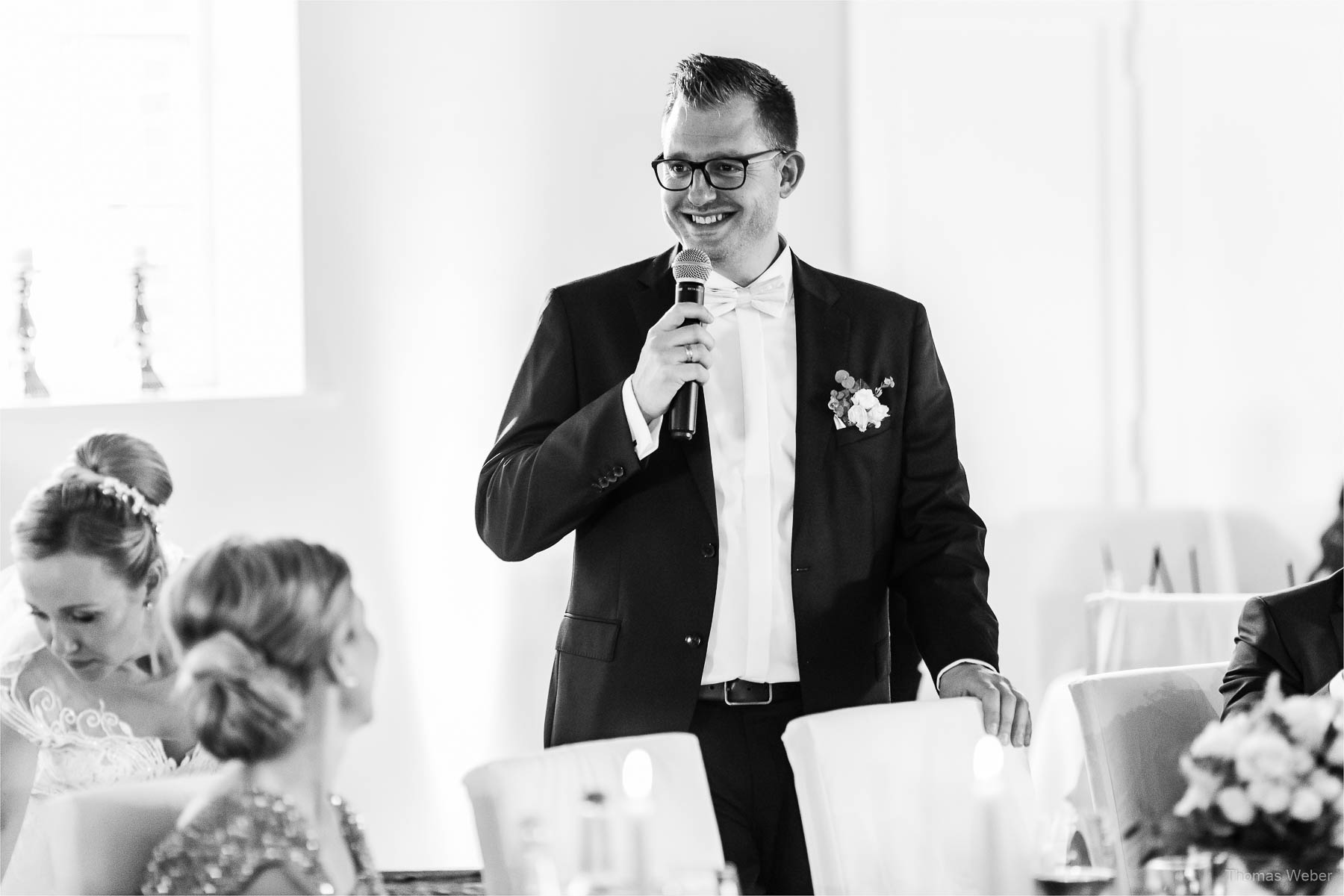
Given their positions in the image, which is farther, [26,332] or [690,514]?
[26,332]

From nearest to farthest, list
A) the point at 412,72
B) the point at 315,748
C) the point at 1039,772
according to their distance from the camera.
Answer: the point at 315,748 → the point at 1039,772 → the point at 412,72

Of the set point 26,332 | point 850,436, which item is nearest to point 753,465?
point 850,436

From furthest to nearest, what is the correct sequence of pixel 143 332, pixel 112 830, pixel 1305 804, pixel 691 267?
pixel 143 332, pixel 691 267, pixel 112 830, pixel 1305 804

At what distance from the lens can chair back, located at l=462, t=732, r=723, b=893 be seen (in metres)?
1.96

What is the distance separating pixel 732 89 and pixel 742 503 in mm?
706

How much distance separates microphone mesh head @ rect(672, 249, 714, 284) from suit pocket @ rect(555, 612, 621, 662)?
59 cm

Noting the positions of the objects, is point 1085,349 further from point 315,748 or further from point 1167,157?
point 315,748

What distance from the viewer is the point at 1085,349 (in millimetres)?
5180

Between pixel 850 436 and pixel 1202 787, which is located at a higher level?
pixel 850 436

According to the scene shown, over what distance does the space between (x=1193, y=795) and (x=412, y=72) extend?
3.54m

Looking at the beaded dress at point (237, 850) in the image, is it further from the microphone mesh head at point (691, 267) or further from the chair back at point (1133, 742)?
the chair back at point (1133, 742)

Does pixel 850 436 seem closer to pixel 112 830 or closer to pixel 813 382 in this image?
pixel 813 382

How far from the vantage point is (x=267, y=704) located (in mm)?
1725

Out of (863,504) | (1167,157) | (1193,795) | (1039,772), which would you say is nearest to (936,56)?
(1167,157)
